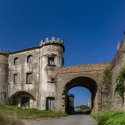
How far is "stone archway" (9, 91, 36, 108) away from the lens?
38966 mm

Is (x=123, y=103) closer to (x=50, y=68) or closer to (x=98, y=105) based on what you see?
(x=98, y=105)

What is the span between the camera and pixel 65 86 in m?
34.2

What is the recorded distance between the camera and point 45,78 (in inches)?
1442

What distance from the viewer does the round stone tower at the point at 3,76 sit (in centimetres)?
4028

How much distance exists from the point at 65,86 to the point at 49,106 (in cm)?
394

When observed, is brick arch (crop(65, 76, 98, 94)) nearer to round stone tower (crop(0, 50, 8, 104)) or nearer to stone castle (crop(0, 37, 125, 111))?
stone castle (crop(0, 37, 125, 111))

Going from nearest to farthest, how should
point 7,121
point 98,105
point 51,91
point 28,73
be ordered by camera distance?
1. point 7,121
2. point 98,105
3. point 51,91
4. point 28,73

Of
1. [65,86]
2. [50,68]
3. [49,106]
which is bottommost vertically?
[49,106]

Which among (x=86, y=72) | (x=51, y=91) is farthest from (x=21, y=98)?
(x=86, y=72)

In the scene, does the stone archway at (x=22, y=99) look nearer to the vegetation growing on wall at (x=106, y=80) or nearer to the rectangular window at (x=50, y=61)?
the rectangular window at (x=50, y=61)

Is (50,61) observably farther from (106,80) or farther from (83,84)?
(106,80)

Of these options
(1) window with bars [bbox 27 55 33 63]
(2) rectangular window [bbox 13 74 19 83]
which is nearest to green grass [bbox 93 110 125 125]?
(1) window with bars [bbox 27 55 33 63]

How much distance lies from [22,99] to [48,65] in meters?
7.48

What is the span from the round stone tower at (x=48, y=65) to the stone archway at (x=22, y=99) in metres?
2.75
